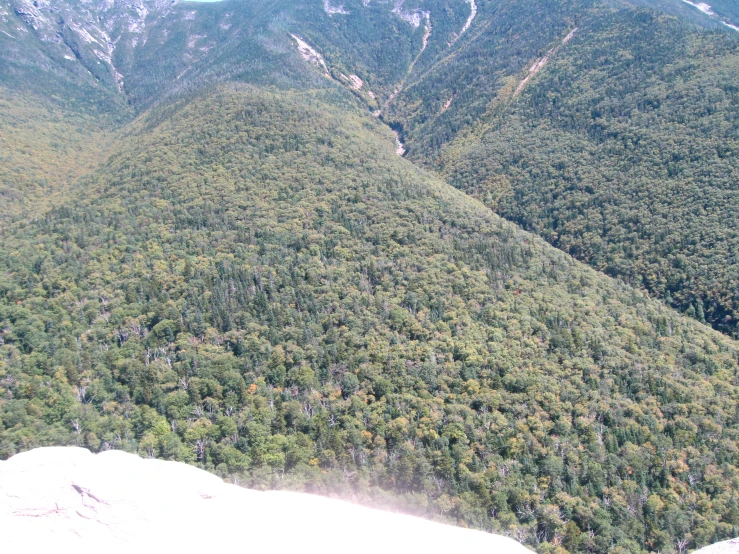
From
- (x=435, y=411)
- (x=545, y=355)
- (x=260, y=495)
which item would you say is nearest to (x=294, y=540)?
(x=260, y=495)

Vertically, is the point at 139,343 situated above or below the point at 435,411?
below

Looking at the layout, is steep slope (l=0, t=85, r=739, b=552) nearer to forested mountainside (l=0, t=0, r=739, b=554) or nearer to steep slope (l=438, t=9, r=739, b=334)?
forested mountainside (l=0, t=0, r=739, b=554)

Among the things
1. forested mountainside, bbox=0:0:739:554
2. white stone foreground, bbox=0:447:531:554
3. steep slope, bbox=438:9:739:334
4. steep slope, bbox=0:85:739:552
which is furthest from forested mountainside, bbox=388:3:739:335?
white stone foreground, bbox=0:447:531:554

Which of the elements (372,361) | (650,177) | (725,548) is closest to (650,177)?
(650,177)

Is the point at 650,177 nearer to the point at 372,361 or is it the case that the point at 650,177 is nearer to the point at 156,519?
the point at 372,361

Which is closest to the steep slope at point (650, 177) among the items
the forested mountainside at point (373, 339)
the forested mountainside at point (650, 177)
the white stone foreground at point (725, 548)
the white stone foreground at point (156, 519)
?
the forested mountainside at point (650, 177)

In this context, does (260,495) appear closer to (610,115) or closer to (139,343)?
(139,343)
